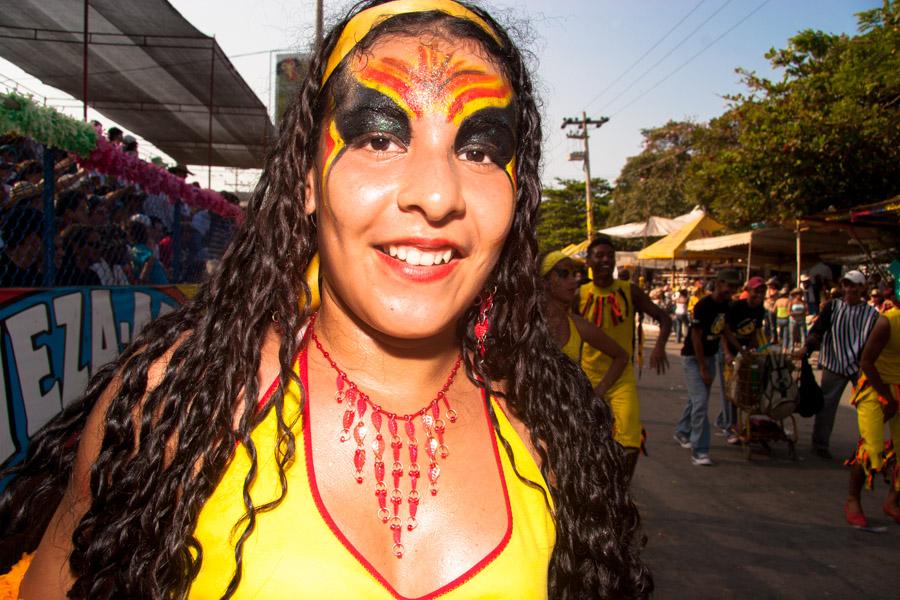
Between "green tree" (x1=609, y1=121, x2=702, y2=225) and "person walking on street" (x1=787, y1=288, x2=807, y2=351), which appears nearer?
"person walking on street" (x1=787, y1=288, x2=807, y2=351)

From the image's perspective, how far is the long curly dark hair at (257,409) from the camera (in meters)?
1.30

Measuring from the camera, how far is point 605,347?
462 cm

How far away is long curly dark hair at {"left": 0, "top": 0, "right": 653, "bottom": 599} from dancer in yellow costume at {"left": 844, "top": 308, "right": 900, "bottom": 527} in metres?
4.13

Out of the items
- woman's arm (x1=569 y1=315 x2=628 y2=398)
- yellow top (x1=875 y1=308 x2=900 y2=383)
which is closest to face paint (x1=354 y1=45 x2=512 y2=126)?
woman's arm (x1=569 y1=315 x2=628 y2=398)

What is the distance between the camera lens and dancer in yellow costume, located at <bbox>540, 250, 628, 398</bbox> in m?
4.48

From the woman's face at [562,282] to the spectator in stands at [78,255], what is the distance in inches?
115

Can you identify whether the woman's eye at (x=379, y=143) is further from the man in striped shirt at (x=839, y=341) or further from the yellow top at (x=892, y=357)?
the man in striped shirt at (x=839, y=341)

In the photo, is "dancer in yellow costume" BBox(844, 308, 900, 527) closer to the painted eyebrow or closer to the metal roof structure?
the painted eyebrow

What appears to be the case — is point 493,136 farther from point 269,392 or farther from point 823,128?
point 823,128

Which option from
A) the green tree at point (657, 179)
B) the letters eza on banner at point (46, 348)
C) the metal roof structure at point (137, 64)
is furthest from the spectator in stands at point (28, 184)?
the green tree at point (657, 179)

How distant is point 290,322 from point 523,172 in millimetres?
742

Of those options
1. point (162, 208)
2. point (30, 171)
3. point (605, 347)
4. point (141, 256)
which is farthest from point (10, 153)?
point (605, 347)

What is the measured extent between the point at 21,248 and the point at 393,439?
111 inches

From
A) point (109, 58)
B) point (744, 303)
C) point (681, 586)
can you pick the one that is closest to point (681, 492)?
point (681, 586)
